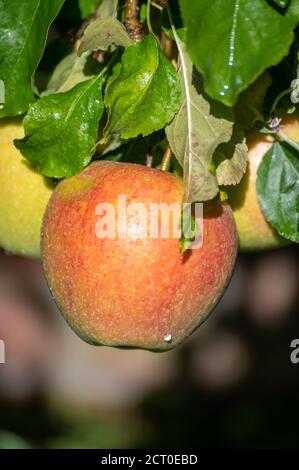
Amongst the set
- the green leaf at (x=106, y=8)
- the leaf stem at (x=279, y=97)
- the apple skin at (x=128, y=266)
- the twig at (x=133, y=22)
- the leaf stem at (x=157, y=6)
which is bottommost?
the apple skin at (x=128, y=266)

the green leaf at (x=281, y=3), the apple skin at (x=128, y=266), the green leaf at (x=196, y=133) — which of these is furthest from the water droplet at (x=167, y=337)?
the green leaf at (x=281, y=3)

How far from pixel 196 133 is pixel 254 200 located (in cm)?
23

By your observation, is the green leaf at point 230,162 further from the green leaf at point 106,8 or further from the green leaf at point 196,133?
the green leaf at point 106,8

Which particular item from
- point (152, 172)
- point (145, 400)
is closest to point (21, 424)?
point (145, 400)

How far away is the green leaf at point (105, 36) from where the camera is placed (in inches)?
42.3

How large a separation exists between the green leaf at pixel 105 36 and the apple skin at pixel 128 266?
5.7 inches

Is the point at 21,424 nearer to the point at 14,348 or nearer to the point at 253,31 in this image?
the point at 14,348

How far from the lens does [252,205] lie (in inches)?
49.6

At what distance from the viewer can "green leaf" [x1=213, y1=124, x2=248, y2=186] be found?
108 cm

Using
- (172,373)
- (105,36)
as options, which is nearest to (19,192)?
(105,36)

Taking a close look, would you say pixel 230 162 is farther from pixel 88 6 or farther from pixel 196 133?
pixel 88 6

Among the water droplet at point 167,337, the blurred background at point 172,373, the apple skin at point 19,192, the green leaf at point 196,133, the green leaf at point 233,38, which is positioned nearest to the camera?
the green leaf at point 233,38

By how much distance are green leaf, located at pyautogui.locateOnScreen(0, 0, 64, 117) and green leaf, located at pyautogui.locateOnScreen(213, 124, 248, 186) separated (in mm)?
238

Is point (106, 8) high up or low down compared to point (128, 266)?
up
